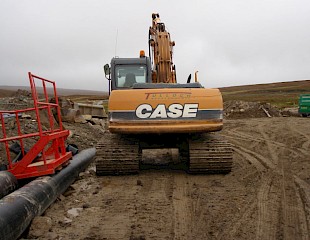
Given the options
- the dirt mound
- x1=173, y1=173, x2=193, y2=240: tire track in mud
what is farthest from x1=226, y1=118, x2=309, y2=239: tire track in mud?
the dirt mound

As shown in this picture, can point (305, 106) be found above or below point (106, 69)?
below

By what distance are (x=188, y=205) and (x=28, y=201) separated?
2.14 meters

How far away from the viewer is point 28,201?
4512 mm

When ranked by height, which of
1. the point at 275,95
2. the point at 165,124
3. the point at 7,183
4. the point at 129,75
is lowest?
the point at 275,95

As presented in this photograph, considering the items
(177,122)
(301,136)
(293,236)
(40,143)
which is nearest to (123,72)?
(177,122)

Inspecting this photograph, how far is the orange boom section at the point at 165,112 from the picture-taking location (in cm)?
679

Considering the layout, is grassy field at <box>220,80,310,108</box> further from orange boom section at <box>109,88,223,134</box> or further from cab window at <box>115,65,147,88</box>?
orange boom section at <box>109,88,223,134</box>

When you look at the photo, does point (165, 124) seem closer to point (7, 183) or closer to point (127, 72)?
point (127, 72)

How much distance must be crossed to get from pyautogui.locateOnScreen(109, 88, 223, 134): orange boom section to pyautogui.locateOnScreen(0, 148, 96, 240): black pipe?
1348 millimetres

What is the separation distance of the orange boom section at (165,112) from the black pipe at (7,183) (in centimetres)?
197

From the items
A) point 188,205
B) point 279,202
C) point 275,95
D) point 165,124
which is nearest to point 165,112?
point 165,124

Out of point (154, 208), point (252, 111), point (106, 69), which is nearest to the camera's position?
point (154, 208)

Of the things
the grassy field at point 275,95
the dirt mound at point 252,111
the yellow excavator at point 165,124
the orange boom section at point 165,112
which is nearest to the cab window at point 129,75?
the yellow excavator at point 165,124

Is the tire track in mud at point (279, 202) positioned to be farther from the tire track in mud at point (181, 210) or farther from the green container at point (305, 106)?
the green container at point (305, 106)
